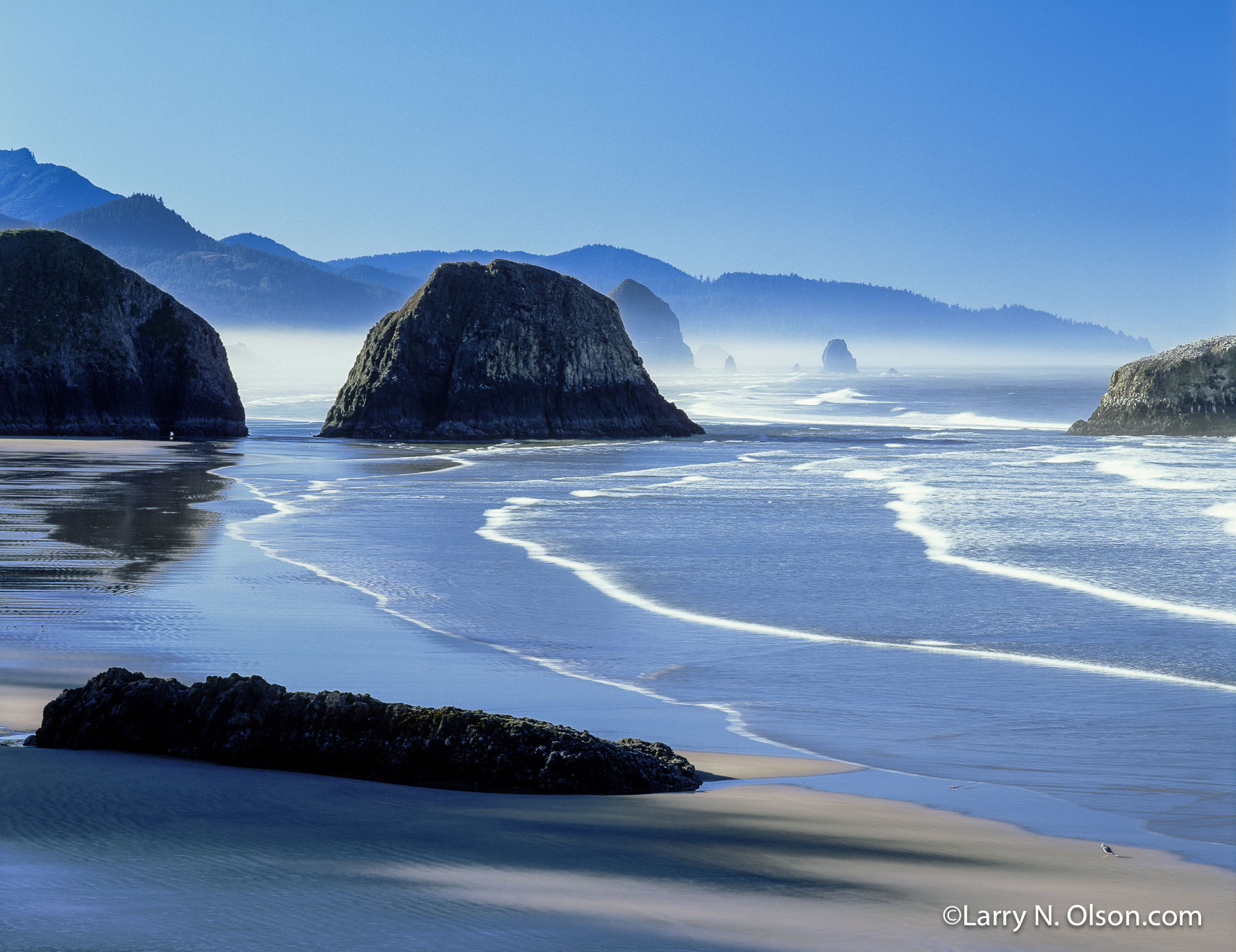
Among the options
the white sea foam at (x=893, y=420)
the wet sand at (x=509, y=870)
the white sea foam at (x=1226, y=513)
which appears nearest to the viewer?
the wet sand at (x=509, y=870)

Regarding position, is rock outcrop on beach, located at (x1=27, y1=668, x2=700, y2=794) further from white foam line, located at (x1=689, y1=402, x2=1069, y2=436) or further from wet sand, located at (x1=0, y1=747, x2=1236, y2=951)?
white foam line, located at (x1=689, y1=402, x2=1069, y2=436)

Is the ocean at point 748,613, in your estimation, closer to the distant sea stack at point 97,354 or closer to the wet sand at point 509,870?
the wet sand at point 509,870

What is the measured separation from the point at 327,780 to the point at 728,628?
19.7ft

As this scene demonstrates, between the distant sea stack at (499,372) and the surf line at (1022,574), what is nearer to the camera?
the surf line at (1022,574)

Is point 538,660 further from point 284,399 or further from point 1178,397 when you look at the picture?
point 284,399

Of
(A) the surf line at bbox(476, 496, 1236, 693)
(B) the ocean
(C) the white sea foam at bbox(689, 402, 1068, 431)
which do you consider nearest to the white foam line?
(C) the white sea foam at bbox(689, 402, 1068, 431)

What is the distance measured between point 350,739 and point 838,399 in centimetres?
11690

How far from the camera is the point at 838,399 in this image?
4710 inches

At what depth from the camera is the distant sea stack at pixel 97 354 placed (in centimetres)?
5297

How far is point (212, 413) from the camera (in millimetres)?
56000

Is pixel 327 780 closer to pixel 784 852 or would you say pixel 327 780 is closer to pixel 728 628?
pixel 784 852

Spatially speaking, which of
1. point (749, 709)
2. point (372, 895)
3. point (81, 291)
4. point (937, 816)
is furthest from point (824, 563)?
point (81, 291)

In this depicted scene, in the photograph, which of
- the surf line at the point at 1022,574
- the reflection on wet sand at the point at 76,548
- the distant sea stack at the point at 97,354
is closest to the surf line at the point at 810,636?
the surf line at the point at 1022,574

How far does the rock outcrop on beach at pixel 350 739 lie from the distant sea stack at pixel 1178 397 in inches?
2360
